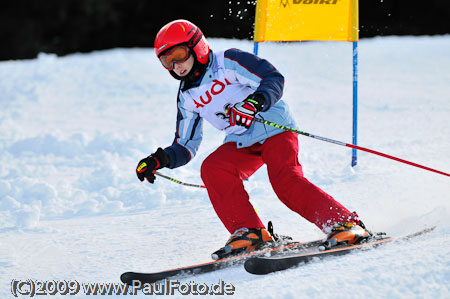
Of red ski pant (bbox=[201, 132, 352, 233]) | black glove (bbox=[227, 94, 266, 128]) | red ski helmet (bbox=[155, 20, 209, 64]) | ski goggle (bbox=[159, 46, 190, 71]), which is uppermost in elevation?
red ski helmet (bbox=[155, 20, 209, 64])

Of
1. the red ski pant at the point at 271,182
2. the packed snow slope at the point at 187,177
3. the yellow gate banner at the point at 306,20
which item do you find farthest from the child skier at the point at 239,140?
the yellow gate banner at the point at 306,20

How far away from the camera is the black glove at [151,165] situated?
3.11m

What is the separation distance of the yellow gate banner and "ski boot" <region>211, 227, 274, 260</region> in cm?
227

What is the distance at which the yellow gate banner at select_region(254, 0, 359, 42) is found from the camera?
15.5 feet

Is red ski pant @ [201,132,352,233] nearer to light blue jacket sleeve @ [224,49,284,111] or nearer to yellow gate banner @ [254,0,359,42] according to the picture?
light blue jacket sleeve @ [224,49,284,111]

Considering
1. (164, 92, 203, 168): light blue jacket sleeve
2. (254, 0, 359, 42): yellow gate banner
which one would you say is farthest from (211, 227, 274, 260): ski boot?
(254, 0, 359, 42): yellow gate banner

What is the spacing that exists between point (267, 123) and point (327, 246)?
691 mm

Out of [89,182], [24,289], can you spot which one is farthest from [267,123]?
[89,182]

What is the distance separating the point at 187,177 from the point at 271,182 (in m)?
1.99

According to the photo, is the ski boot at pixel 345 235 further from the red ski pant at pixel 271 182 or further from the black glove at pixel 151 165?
the black glove at pixel 151 165

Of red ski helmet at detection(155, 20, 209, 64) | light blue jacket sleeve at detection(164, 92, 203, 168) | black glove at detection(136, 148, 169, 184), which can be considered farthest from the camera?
light blue jacket sleeve at detection(164, 92, 203, 168)

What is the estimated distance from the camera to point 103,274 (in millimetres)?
2949

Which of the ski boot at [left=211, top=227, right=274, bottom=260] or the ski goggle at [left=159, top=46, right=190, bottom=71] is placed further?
the ski goggle at [left=159, top=46, right=190, bottom=71]

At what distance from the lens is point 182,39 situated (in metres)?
2.93
